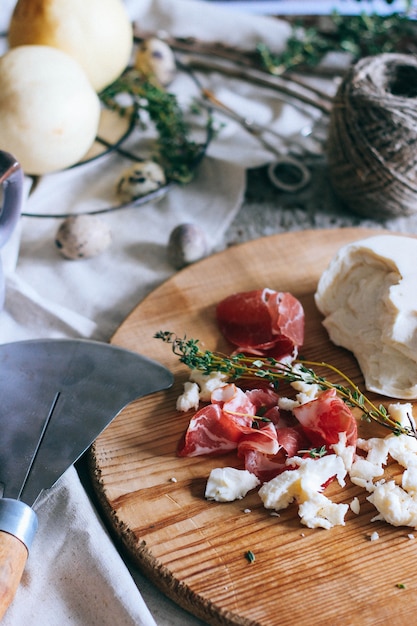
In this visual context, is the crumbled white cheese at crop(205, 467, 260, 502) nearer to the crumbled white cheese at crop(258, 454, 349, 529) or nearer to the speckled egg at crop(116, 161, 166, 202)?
the crumbled white cheese at crop(258, 454, 349, 529)

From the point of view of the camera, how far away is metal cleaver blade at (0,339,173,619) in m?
1.21

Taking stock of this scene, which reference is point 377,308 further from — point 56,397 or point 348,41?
point 348,41

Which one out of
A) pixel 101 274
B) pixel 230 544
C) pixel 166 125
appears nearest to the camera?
pixel 230 544

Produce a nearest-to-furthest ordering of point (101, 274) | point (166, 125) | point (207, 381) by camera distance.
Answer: point (207, 381)
point (101, 274)
point (166, 125)

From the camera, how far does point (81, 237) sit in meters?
1.71

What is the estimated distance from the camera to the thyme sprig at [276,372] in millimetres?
1311

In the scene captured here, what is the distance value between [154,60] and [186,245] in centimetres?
76

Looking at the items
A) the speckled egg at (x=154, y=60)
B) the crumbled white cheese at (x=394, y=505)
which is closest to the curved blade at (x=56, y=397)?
the crumbled white cheese at (x=394, y=505)

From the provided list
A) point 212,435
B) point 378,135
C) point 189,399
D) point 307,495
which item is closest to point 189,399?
point 189,399

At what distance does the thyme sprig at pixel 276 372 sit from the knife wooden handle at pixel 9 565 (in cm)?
46

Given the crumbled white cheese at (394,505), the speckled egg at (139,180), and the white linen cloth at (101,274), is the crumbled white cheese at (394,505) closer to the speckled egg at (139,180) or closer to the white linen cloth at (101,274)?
the white linen cloth at (101,274)

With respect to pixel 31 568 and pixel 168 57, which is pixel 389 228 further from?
pixel 31 568

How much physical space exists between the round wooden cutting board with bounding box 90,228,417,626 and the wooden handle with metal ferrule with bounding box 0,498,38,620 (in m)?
0.16

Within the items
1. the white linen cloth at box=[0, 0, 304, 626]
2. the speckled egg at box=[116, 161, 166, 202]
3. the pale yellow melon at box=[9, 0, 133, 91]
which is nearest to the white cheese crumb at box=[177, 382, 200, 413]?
the white linen cloth at box=[0, 0, 304, 626]
